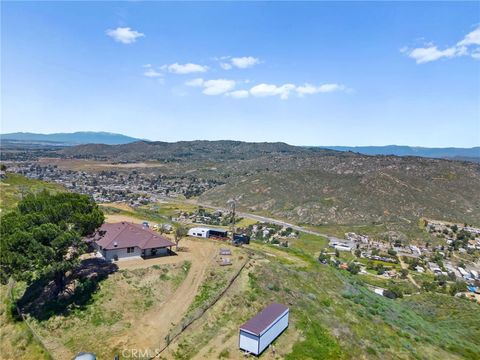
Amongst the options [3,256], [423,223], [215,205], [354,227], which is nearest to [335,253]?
[354,227]

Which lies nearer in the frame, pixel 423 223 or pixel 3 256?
pixel 3 256

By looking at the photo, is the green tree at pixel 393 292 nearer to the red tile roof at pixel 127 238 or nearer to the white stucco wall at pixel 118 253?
the red tile roof at pixel 127 238

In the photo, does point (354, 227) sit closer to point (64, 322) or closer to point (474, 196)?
point (474, 196)

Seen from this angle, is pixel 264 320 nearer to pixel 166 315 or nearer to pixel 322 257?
pixel 166 315

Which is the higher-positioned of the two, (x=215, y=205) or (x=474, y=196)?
(x=474, y=196)

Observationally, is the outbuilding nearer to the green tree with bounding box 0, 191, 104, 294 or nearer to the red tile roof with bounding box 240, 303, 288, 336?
the red tile roof with bounding box 240, 303, 288, 336
